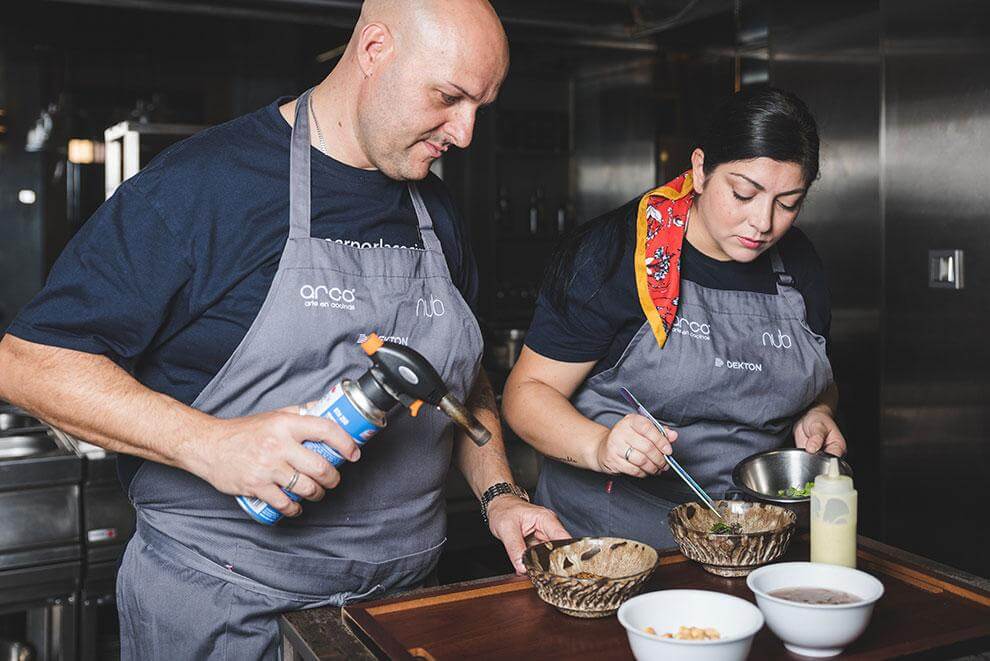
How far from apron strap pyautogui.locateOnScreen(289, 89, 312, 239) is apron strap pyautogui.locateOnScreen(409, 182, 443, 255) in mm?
223

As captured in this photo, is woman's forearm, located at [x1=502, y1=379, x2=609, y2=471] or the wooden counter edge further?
woman's forearm, located at [x1=502, y1=379, x2=609, y2=471]

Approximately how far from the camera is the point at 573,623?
1422 millimetres

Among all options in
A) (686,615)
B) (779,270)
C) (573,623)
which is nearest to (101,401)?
(573,623)

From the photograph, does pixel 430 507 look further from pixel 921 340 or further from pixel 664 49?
pixel 664 49

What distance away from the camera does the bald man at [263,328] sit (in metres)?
1.46

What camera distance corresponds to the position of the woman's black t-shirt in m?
2.14

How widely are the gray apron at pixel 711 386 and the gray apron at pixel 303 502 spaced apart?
54cm

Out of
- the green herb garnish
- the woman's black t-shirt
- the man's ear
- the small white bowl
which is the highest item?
the man's ear

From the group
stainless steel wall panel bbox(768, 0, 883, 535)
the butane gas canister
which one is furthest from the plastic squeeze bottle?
stainless steel wall panel bbox(768, 0, 883, 535)

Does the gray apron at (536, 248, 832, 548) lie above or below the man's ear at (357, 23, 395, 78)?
below

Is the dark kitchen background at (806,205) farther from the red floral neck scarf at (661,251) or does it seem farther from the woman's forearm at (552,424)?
the red floral neck scarf at (661,251)

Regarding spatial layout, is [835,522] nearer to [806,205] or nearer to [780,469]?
[780,469]

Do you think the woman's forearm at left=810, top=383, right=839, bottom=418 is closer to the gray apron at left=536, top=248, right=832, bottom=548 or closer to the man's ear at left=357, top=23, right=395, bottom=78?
the gray apron at left=536, top=248, right=832, bottom=548

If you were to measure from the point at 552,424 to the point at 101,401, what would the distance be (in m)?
0.91
